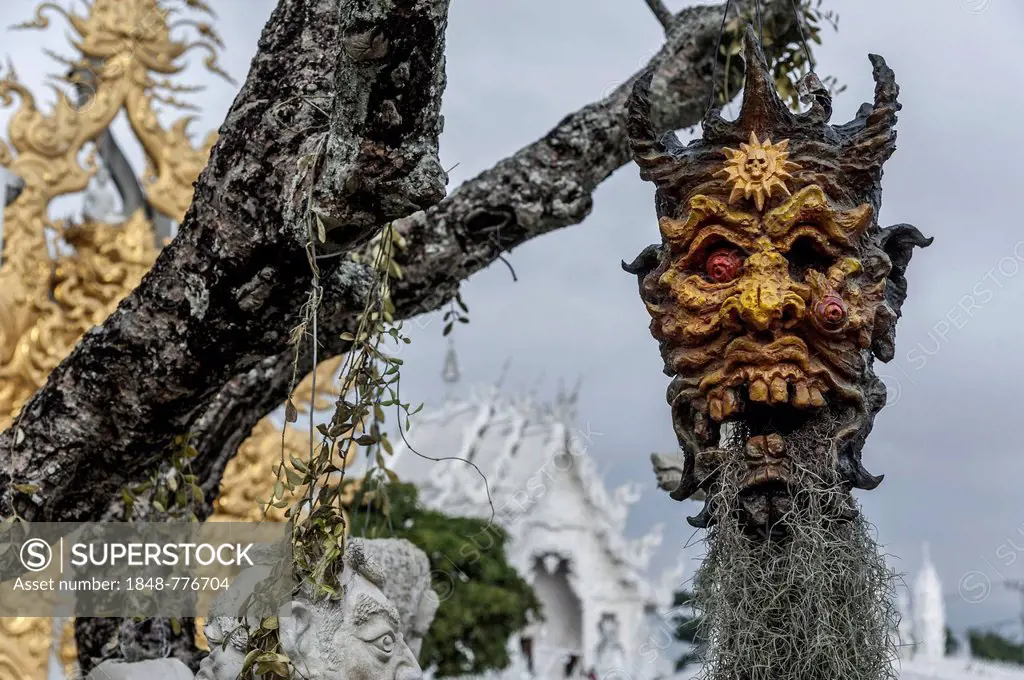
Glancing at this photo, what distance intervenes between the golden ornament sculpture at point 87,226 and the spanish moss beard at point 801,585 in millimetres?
3048

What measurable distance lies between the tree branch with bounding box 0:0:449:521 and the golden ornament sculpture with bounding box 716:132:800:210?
461 mm

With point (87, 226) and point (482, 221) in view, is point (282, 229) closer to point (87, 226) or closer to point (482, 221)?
point (482, 221)

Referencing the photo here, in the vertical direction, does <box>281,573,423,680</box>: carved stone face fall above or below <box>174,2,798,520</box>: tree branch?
below

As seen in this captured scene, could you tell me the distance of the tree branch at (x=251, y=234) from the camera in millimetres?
1549

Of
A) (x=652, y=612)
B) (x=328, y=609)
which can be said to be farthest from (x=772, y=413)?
(x=652, y=612)

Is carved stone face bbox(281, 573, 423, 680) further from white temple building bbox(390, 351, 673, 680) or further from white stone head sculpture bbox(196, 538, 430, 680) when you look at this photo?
white temple building bbox(390, 351, 673, 680)

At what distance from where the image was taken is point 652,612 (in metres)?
16.6

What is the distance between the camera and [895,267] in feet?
5.81

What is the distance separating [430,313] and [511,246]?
27cm

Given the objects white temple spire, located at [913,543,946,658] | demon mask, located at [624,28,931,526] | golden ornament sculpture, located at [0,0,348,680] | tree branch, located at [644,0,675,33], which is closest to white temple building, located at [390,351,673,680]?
white temple spire, located at [913,543,946,658]

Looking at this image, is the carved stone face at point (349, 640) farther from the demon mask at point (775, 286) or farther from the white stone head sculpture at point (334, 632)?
the demon mask at point (775, 286)

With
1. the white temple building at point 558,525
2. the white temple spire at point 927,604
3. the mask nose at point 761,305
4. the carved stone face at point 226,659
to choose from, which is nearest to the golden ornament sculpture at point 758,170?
the mask nose at point 761,305

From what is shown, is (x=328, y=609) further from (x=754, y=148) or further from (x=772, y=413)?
(x=754, y=148)

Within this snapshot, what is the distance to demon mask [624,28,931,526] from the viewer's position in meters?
1.63
